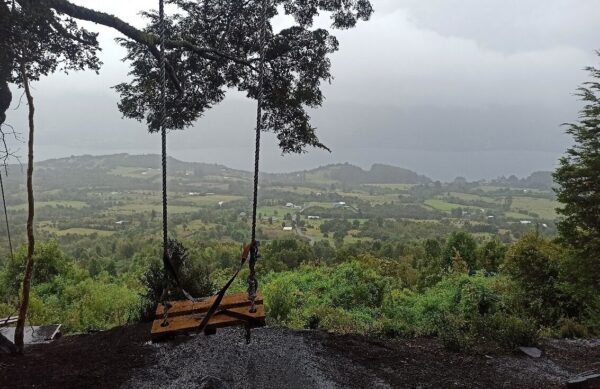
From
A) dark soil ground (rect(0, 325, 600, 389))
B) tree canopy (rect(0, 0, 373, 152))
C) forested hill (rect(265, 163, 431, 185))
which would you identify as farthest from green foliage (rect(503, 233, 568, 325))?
forested hill (rect(265, 163, 431, 185))

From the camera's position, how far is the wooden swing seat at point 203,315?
158 inches

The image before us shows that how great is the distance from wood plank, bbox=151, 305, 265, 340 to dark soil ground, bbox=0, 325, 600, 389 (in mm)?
984

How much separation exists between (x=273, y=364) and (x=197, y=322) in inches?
63.8

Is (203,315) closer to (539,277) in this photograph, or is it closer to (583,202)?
(583,202)

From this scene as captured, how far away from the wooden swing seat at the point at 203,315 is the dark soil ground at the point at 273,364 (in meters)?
0.91

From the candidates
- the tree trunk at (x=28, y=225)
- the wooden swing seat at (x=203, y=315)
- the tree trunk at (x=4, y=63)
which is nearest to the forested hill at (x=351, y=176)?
the tree trunk at (x=4, y=63)

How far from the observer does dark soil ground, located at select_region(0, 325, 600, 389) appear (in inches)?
193

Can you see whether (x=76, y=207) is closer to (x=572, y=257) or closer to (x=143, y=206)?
(x=143, y=206)

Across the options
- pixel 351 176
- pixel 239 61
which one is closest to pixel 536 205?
pixel 351 176

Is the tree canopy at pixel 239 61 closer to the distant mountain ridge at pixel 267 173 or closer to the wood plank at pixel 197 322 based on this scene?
the wood plank at pixel 197 322

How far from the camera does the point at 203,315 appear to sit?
14.1 ft

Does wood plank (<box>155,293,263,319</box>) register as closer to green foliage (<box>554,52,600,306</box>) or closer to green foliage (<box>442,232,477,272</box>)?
green foliage (<box>554,52,600,306</box>)

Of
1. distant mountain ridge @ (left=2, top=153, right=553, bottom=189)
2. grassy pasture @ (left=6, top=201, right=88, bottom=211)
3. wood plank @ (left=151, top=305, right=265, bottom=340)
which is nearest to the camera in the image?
wood plank @ (left=151, top=305, right=265, bottom=340)

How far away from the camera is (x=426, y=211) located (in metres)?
74.8
